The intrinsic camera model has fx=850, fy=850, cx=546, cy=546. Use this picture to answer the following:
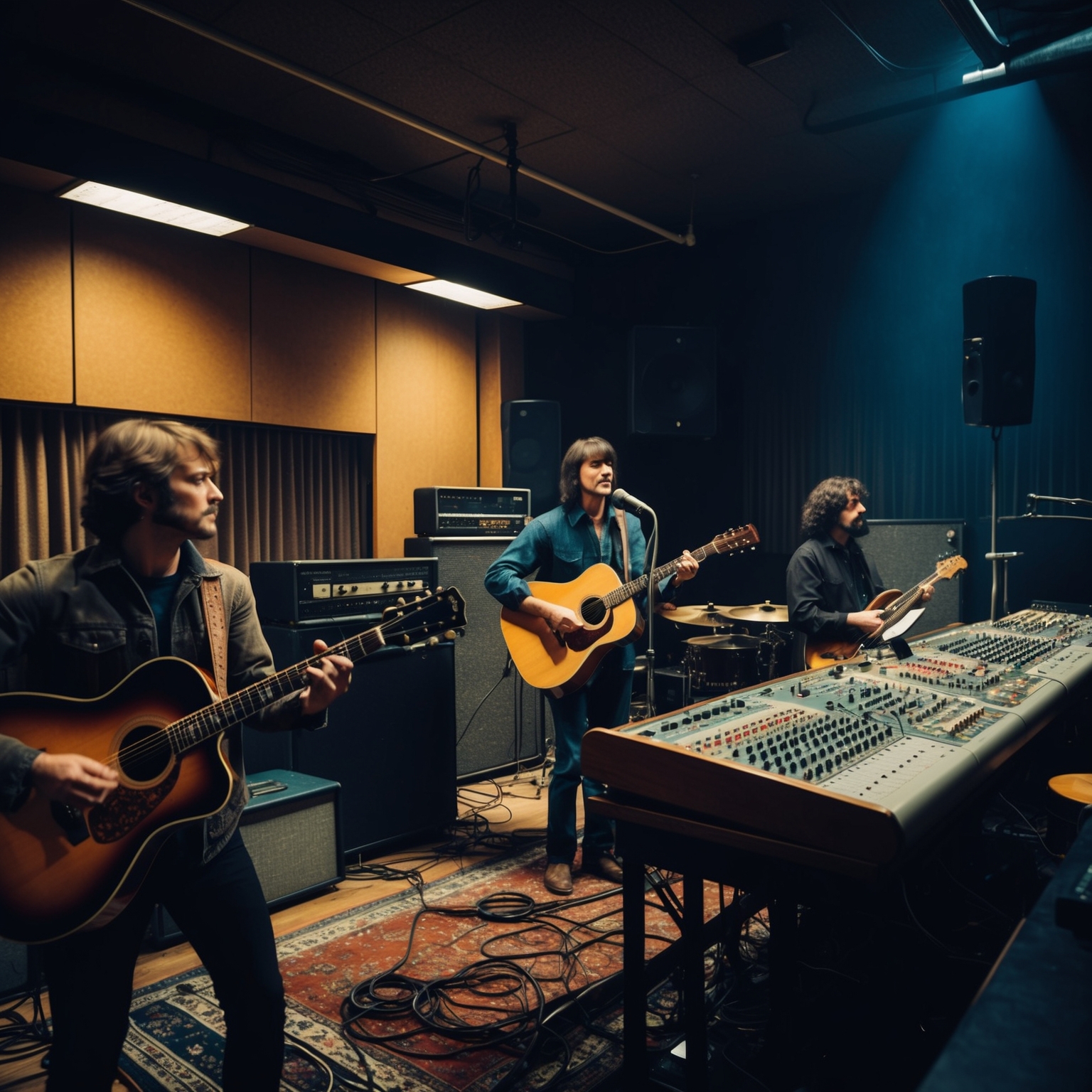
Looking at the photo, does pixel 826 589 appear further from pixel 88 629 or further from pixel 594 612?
pixel 88 629

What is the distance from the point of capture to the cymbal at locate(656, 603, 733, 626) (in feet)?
14.5

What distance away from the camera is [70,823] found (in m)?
1.46

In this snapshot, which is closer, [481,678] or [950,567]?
[950,567]

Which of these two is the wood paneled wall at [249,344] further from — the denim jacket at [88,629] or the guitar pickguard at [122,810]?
the guitar pickguard at [122,810]

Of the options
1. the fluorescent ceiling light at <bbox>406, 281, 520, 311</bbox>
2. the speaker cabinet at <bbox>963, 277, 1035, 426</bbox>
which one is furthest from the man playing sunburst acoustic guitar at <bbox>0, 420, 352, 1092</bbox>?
the fluorescent ceiling light at <bbox>406, 281, 520, 311</bbox>

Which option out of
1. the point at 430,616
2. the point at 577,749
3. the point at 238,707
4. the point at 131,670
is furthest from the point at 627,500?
the point at 131,670

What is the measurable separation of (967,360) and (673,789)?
2662 mm

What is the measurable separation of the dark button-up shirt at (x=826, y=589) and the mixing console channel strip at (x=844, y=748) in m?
1.12

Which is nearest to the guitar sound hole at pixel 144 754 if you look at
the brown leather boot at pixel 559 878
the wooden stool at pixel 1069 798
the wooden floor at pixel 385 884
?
the wooden floor at pixel 385 884

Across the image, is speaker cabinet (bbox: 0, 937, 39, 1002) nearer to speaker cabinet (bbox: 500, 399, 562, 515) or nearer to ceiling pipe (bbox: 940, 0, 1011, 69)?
speaker cabinet (bbox: 500, 399, 562, 515)

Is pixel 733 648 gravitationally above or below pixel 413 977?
above

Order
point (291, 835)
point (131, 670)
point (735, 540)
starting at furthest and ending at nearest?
1. point (735, 540)
2. point (291, 835)
3. point (131, 670)

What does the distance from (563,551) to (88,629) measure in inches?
77.9

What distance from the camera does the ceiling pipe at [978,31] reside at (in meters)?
2.86
